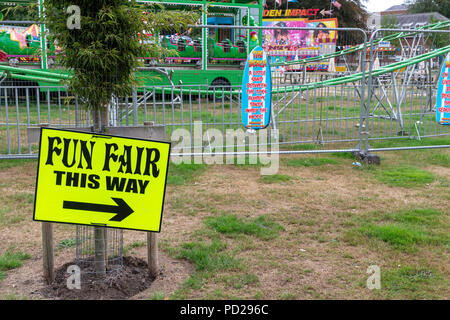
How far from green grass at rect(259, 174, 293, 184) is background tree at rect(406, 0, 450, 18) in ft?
232

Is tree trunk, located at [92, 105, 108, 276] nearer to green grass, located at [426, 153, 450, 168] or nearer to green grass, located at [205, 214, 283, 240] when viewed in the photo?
green grass, located at [205, 214, 283, 240]

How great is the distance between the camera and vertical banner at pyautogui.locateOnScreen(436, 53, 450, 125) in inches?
320

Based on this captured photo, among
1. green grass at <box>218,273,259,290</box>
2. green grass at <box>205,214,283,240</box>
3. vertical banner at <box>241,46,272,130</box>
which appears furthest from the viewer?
vertical banner at <box>241,46,272,130</box>

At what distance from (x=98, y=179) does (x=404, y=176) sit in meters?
5.44

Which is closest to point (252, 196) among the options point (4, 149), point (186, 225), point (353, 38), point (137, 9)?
point (186, 225)

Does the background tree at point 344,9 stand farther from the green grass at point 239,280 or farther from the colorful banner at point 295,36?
the green grass at point 239,280

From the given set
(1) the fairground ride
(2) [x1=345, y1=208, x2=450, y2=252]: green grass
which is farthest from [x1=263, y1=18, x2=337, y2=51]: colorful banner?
(2) [x1=345, y1=208, x2=450, y2=252]: green grass

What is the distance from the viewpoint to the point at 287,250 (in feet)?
14.5

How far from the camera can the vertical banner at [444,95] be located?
8123 millimetres

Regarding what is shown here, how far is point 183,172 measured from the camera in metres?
7.25

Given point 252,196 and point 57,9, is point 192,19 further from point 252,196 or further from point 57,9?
point 252,196

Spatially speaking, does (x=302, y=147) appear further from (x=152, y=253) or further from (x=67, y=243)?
(x=152, y=253)

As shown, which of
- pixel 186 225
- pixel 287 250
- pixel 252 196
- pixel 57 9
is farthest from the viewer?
pixel 252 196
